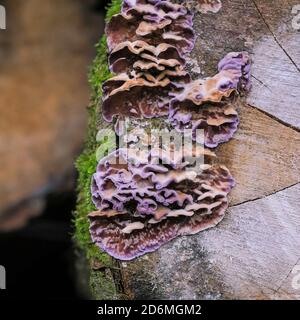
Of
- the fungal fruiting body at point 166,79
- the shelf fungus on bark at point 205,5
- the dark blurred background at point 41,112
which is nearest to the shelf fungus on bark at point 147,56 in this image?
the fungal fruiting body at point 166,79

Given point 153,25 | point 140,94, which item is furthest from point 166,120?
point 153,25

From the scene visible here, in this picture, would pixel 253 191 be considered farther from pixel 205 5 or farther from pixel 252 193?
pixel 205 5

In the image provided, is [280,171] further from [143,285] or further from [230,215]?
[143,285]

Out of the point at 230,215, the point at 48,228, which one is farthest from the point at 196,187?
the point at 48,228

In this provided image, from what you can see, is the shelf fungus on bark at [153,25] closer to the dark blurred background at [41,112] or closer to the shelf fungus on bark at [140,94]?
the shelf fungus on bark at [140,94]

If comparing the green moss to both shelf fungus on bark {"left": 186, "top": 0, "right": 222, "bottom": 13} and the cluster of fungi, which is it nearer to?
the cluster of fungi

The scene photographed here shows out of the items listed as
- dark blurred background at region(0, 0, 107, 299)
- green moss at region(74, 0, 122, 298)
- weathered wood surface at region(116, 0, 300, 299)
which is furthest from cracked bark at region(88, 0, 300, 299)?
dark blurred background at region(0, 0, 107, 299)
